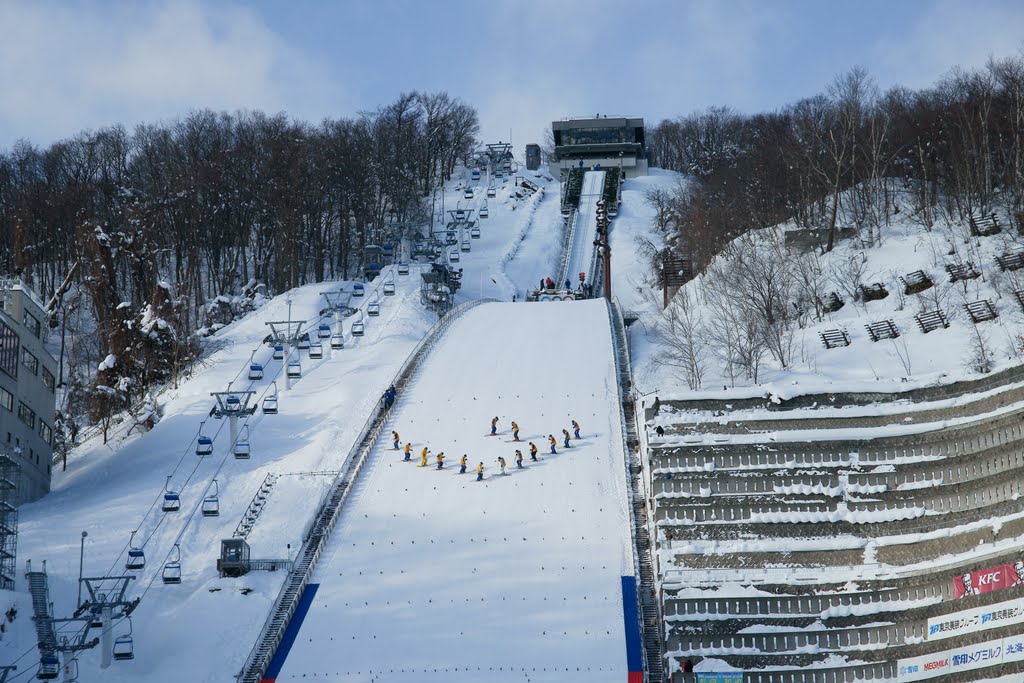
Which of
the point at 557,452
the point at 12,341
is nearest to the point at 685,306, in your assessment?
the point at 557,452

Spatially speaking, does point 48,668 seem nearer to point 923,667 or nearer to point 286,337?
point 923,667

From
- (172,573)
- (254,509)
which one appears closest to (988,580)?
(254,509)

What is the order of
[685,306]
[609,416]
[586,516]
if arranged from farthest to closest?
[685,306]
[609,416]
[586,516]

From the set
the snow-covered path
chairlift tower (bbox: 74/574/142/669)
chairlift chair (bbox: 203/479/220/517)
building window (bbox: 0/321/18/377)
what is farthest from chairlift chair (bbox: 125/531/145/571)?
the snow-covered path

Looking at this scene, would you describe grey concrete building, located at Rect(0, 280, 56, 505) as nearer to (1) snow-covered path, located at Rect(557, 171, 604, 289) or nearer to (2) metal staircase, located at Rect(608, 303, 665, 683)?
(2) metal staircase, located at Rect(608, 303, 665, 683)

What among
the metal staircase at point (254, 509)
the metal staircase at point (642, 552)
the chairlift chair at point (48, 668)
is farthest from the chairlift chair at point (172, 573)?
the metal staircase at point (642, 552)

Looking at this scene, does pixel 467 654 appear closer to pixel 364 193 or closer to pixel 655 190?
pixel 364 193
